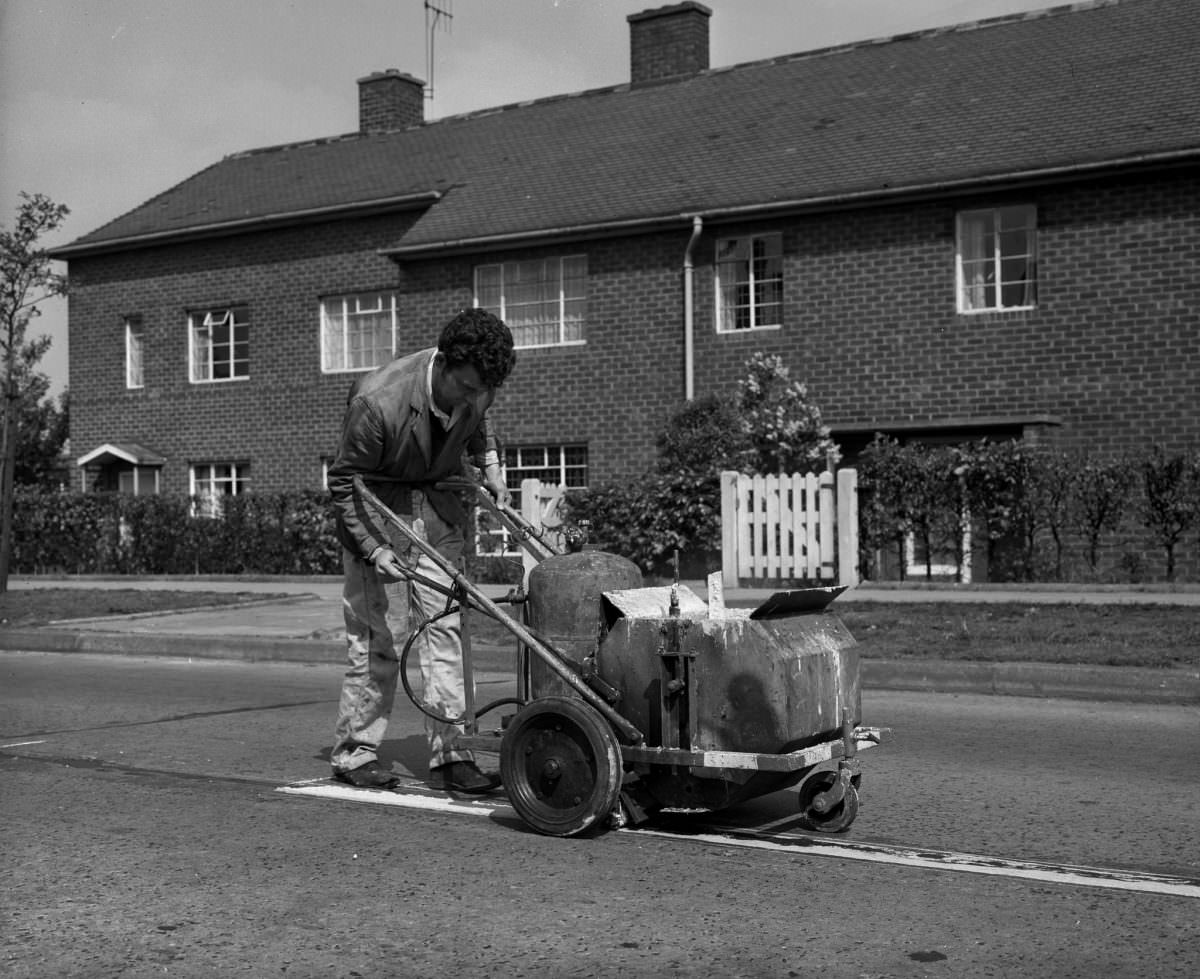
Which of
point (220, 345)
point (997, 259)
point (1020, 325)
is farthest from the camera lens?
point (220, 345)

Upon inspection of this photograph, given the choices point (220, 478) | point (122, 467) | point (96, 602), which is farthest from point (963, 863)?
point (122, 467)

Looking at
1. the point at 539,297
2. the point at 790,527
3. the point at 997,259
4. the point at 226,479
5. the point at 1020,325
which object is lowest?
the point at 790,527

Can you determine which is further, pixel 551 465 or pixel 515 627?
pixel 551 465

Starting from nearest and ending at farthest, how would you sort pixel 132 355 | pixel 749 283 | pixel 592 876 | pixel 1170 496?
1. pixel 592 876
2. pixel 1170 496
3. pixel 749 283
4. pixel 132 355

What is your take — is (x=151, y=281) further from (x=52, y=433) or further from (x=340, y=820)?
(x=340, y=820)

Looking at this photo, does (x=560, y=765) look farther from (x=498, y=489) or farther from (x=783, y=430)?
(x=783, y=430)

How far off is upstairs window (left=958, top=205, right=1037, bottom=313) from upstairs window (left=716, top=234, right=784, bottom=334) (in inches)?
105

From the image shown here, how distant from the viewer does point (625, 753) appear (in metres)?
5.53

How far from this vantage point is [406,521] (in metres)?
6.64

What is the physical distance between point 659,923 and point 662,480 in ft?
51.4

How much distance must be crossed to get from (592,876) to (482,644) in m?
7.63

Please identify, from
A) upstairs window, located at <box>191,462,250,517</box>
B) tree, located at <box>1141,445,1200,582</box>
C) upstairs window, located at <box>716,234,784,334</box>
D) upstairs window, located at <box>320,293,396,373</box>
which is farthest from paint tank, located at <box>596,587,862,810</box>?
upstairs window, located at <box>191,462,250,517</box>

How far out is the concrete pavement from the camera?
33.1 ft

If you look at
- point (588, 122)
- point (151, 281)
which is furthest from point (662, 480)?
point (151, 281)
